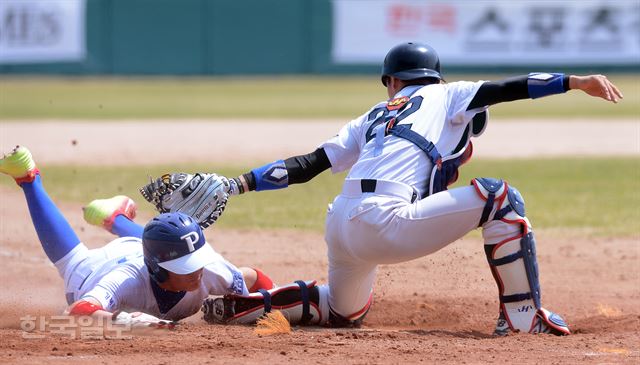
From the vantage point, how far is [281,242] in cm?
777

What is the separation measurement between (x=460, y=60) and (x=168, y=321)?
22.0 metres

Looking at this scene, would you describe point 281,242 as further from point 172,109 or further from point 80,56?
point 80,56

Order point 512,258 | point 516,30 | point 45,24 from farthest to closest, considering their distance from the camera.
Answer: point 45,24
point 516,30
point 512,258

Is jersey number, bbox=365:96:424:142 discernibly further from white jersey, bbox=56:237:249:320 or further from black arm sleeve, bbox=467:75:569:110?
white jersey, bbox=56:237:249:320

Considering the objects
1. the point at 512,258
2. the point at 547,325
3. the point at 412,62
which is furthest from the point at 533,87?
the point at 547,325

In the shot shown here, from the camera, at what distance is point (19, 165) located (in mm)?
5430

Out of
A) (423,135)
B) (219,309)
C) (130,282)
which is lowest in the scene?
(219,309)

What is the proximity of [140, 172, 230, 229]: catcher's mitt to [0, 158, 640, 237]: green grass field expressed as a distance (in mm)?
3339

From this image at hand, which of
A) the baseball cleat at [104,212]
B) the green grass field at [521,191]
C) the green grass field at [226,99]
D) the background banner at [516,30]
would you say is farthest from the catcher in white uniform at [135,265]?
the background banner at [516,30]

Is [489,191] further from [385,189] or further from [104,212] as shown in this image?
[104,212]

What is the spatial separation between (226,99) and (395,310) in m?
17.6

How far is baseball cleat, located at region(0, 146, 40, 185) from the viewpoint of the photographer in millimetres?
5406

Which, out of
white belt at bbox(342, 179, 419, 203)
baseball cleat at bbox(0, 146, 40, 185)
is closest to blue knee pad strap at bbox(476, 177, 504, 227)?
white belt at bbox(342, 179, 419, 203)

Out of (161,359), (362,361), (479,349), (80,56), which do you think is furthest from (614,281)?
(80,56)
